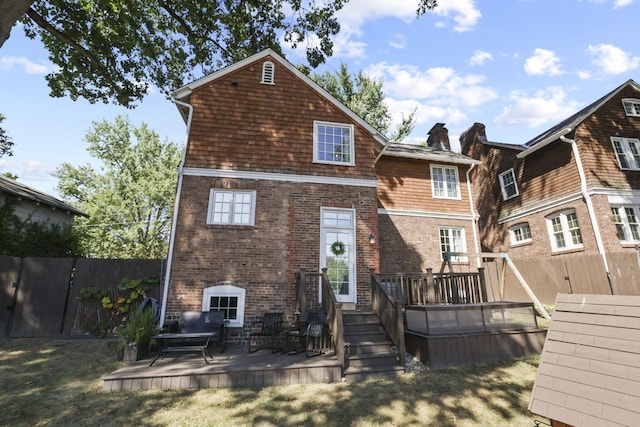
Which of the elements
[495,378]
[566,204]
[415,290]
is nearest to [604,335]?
[495,378]

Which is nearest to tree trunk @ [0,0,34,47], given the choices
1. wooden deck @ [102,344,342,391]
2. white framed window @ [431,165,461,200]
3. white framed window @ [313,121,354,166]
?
wooden deck @ [102,344,342,391]

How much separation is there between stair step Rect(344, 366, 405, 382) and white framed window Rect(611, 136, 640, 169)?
15379mm

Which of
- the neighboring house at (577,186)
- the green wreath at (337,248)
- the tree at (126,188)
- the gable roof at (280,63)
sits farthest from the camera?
the tree at (126,188)

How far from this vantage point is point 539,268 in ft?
44.1

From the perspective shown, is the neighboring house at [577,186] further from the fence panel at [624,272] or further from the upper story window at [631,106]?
the fence panel at [624,272]

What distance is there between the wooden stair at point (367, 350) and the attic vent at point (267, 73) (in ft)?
26.9

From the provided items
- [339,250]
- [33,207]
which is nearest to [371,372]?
[339,250]

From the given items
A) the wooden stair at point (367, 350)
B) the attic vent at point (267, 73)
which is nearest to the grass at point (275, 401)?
the wooden stair at point (367, 350)

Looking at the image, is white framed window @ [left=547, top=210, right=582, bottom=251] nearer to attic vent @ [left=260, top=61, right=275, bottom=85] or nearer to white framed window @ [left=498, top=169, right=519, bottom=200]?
white framed window @ [left=498, top=169, right=519, bottom=200]

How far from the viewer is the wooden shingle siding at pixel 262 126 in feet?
30.8

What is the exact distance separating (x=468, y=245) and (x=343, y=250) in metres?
8.01

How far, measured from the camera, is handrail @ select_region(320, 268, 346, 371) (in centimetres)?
623

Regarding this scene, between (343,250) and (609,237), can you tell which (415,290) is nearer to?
(343,250)

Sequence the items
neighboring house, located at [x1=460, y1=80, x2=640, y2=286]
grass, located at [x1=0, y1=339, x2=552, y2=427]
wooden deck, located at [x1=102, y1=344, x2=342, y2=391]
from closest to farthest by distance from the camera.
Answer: grass, located at [x1=0, y1=339, x2=552, y2=427] → wooden deck, located at [x1=102, y1=344, x2=342, y2=391] → neighboring house, located at [x1=460, y1=80, x2=640, y2=286]
